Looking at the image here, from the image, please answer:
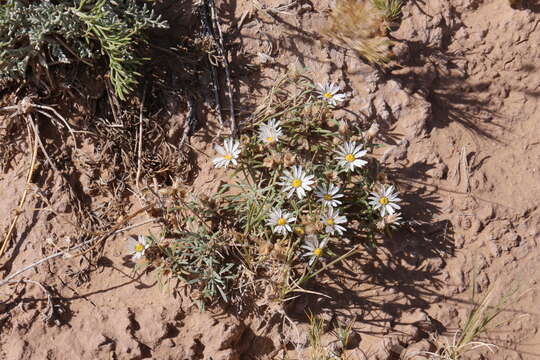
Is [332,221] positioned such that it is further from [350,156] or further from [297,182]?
[350,156]

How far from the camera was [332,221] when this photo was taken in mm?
2951

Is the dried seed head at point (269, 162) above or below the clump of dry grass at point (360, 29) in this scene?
below

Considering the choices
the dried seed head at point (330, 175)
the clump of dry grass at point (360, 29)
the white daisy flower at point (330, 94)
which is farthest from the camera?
the clump of dry grass at point (360, 29)

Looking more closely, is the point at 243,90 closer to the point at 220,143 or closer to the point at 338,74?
the point at 220,143

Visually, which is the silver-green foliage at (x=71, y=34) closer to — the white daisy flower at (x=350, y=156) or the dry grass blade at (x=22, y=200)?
the dry grass blade at (x=22, y=200)

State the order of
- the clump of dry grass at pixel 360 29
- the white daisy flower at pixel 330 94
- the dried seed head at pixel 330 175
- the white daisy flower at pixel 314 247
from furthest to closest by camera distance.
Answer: the clump of dry grass at pixel 360 29, the white daisy flower at pixel 330 94, the dried seed head at pixel 330 175, the white daisy flower at pixel 314 247

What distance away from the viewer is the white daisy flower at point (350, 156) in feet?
10.0

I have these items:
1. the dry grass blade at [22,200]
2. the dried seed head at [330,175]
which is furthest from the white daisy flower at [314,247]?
the dry grass blade at [22,200]

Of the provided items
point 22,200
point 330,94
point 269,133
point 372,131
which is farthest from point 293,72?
point 22,200

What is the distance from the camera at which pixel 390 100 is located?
3.45 meters

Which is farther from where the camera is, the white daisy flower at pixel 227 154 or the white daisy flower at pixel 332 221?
the white daisy flower at pixel 227 154

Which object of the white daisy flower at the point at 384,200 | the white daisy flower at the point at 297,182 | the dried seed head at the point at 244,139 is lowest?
the white daisy flower at the point at 384,200

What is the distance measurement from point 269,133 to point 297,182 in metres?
0.32

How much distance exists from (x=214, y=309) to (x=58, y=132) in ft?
4.49
